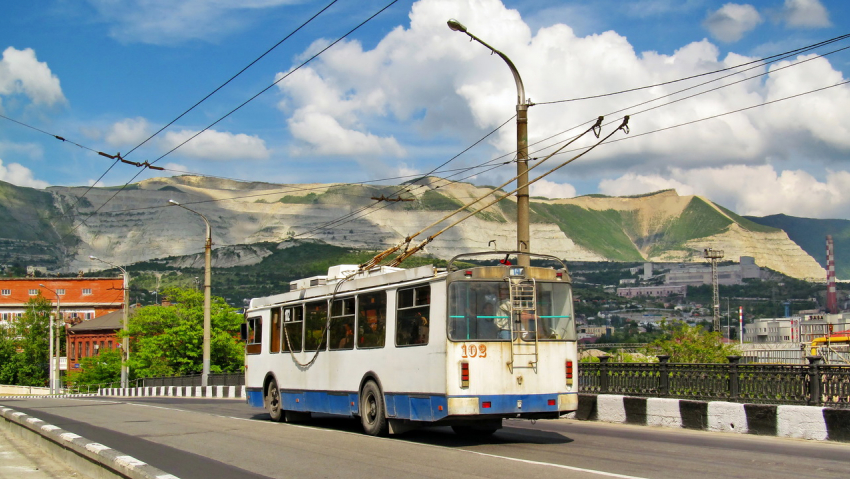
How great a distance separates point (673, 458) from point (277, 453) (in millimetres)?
5743

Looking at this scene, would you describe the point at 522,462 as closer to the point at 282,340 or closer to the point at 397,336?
the point at 397,336

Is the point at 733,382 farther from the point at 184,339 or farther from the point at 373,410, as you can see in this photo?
the point at 184,339

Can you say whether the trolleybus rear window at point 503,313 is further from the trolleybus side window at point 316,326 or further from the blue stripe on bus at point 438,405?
the trolleybus side window at point 316,326

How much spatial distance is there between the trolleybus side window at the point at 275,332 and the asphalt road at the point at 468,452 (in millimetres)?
2340

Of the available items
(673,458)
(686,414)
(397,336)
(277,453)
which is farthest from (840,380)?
(277,453)

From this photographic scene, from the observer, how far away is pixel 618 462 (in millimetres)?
10867

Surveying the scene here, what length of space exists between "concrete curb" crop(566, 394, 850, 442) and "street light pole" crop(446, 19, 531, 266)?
12.6 ft

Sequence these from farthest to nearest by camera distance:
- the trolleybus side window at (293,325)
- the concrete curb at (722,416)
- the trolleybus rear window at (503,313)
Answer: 1. the trolleybus side window at (293,325)
2. the concrete curb at (722,416)
3. the trolleybus rear window at (503,313)

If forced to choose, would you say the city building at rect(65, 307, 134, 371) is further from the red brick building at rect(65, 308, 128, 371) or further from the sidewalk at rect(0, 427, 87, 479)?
the sidewalk at rect(0, 427, 87, 479)

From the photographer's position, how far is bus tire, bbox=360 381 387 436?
15078 mm

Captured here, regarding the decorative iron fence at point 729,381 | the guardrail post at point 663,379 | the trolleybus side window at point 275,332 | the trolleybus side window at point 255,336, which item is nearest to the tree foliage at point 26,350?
the trolleybus side window at point 255,336

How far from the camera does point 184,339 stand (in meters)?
56.6

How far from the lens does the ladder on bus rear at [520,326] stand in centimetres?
1360

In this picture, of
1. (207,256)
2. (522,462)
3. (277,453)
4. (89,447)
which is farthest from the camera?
(207,256)
